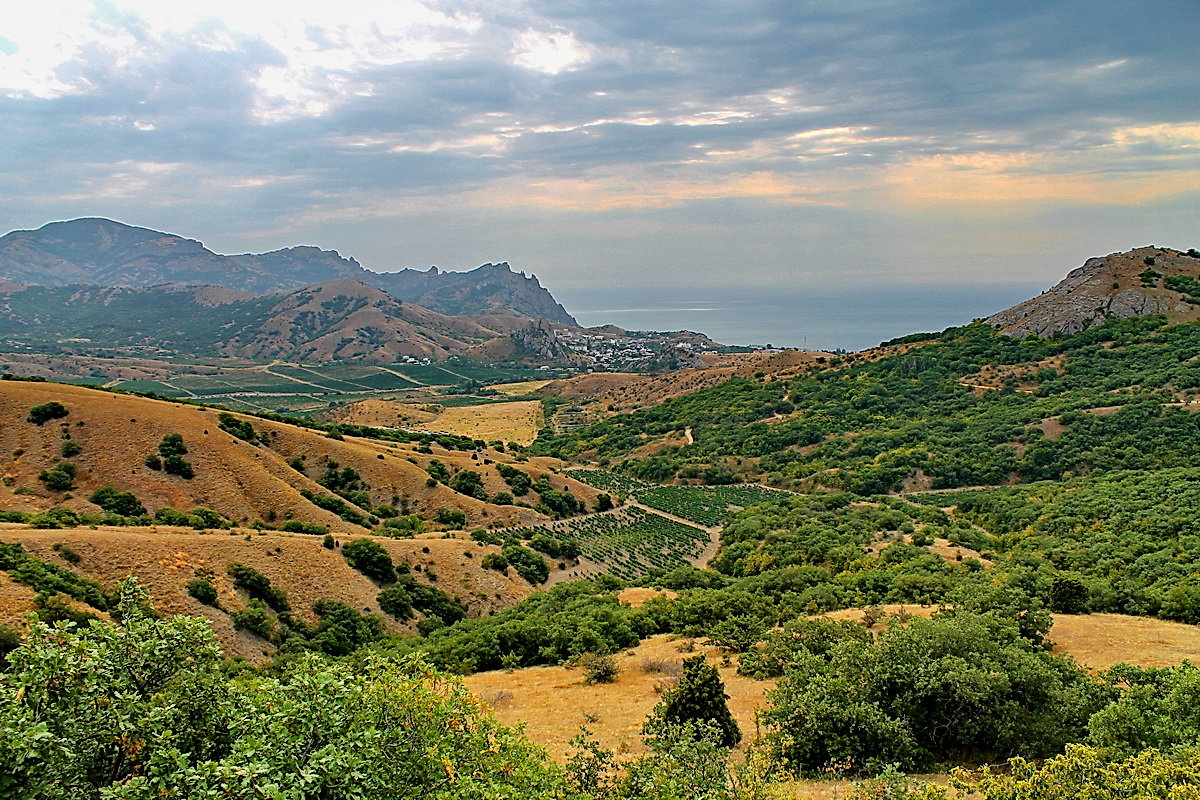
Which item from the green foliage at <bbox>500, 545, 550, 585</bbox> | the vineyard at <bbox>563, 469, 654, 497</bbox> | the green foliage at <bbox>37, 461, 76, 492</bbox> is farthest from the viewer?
the vineyard at <bbox>563, 469, 654, 497</bbox>

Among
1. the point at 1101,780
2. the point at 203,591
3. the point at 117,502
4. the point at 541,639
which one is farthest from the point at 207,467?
the point at 1101,780

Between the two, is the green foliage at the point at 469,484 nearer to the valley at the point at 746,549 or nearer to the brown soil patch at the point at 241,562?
the valley at the point at 746,549

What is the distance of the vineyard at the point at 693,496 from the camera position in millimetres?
55938

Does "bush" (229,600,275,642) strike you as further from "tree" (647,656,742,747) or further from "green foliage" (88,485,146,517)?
"tree" (647,656,742,747)

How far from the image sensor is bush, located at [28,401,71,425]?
131 ft

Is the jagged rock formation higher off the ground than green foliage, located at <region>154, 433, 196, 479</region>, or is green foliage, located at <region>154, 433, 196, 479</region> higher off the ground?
the jagged rock formation

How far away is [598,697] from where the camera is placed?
1931cm

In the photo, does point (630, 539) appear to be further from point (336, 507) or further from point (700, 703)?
point (700, 703)

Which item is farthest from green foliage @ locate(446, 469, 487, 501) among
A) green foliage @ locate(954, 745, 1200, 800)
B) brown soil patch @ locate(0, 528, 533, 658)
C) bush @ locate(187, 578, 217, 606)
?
green foliage @ locate(954, 745, 1200, 800)

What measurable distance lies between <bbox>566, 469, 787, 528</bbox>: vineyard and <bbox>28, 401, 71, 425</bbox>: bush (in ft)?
129

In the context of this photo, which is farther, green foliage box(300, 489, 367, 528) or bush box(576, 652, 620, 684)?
green foliage box(300, 489, 367, 528)

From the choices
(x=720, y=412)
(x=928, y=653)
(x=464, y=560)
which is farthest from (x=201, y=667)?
(x=720, y=412)

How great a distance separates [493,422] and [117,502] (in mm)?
→ 79161

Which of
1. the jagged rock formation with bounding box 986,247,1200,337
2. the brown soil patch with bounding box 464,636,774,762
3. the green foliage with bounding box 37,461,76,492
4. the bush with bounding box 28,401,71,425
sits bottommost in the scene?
the brown soil patch with bounding box 464,636,774,762
